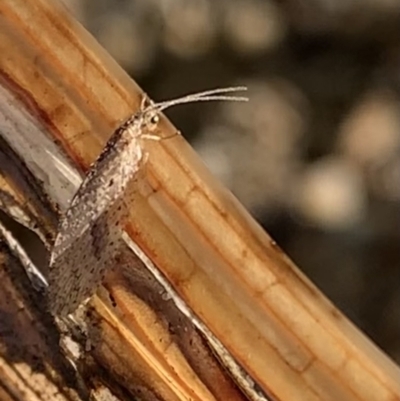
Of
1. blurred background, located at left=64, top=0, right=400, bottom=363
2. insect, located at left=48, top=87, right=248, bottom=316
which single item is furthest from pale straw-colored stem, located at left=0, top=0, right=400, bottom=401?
blurred background, located at left=64, top=0, right=400, bottom=363

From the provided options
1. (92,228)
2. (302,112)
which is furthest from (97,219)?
(302,112)

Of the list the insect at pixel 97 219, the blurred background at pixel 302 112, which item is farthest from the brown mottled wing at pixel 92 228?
the blurred background at pixel 302 112

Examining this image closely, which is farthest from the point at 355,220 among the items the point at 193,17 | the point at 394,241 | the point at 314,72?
the point at 193,17

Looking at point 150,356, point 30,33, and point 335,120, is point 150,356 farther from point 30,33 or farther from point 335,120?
point 335,120

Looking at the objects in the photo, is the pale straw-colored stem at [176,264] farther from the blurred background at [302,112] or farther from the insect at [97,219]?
the blurred background at [302,112]

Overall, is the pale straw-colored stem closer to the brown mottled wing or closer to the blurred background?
the brown mottled wing

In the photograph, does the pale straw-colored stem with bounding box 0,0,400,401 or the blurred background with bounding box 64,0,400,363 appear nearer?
the pale straw-colored stem with bounding box 0,0,400,401

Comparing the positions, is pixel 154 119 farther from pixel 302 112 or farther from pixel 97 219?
pixel 302 112
